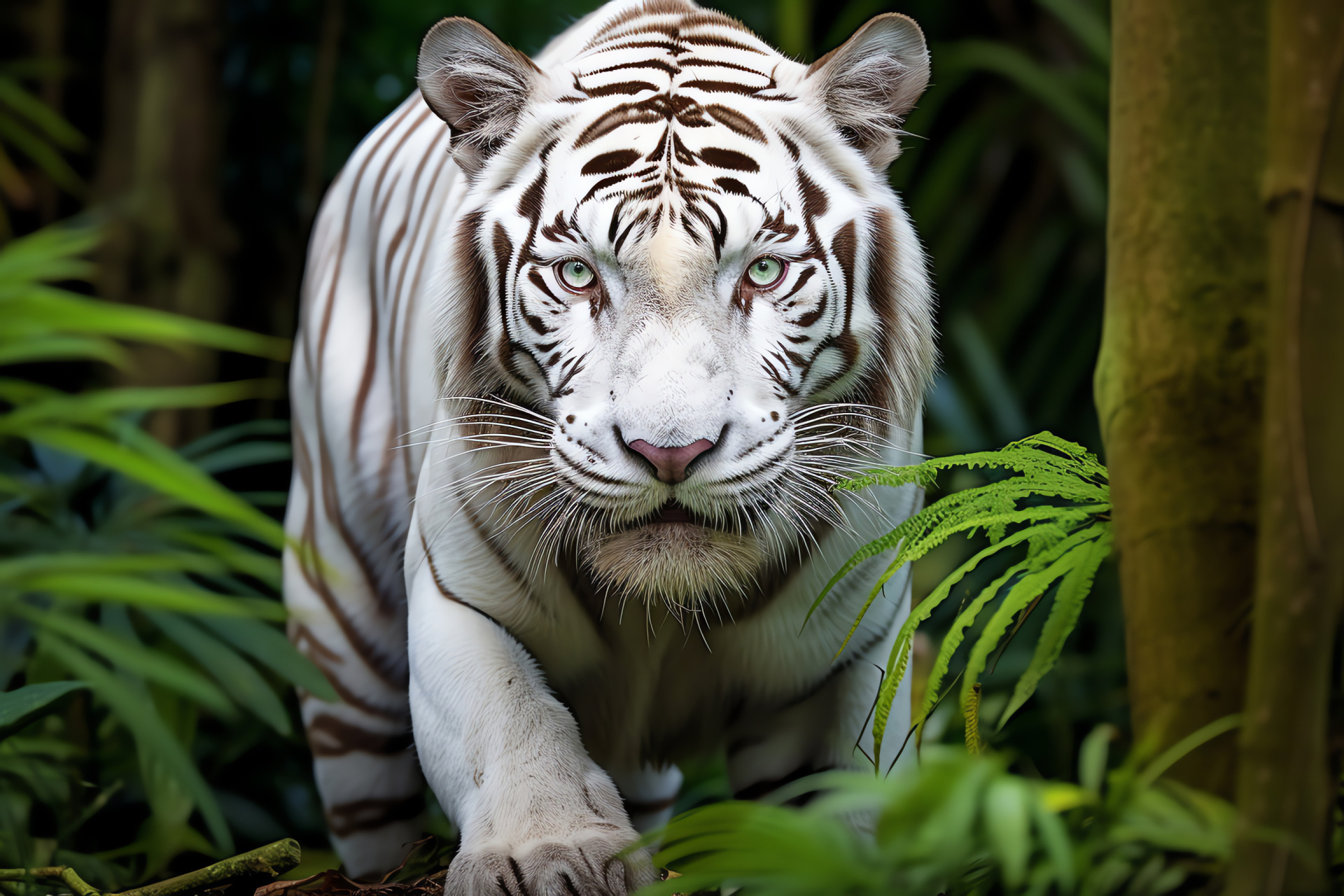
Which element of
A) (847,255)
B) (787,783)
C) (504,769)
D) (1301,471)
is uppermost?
(847,255)

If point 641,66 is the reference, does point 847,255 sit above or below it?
below

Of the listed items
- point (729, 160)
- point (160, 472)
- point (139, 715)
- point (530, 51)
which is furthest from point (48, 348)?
point (530, 51)

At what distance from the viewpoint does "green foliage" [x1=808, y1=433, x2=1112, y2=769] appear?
0.94m

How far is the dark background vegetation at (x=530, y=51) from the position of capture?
2.73 meters

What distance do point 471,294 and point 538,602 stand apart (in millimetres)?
362

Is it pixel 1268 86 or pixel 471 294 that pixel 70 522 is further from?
pixel 1268 86

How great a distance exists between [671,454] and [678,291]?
17cm

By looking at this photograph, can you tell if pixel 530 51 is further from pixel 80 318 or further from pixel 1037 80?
pixel 80 318

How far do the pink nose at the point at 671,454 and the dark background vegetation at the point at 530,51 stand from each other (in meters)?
1.23

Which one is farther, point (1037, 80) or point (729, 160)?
point (1037, 80)

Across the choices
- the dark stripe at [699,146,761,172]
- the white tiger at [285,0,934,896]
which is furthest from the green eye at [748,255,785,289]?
the dark stripe at [699,146,761,172]

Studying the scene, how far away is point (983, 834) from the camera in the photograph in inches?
29.5

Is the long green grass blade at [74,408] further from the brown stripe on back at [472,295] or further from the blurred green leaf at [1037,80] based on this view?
the blurred green leaf at [1037,80]

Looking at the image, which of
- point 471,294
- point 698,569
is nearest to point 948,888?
point 698,569
